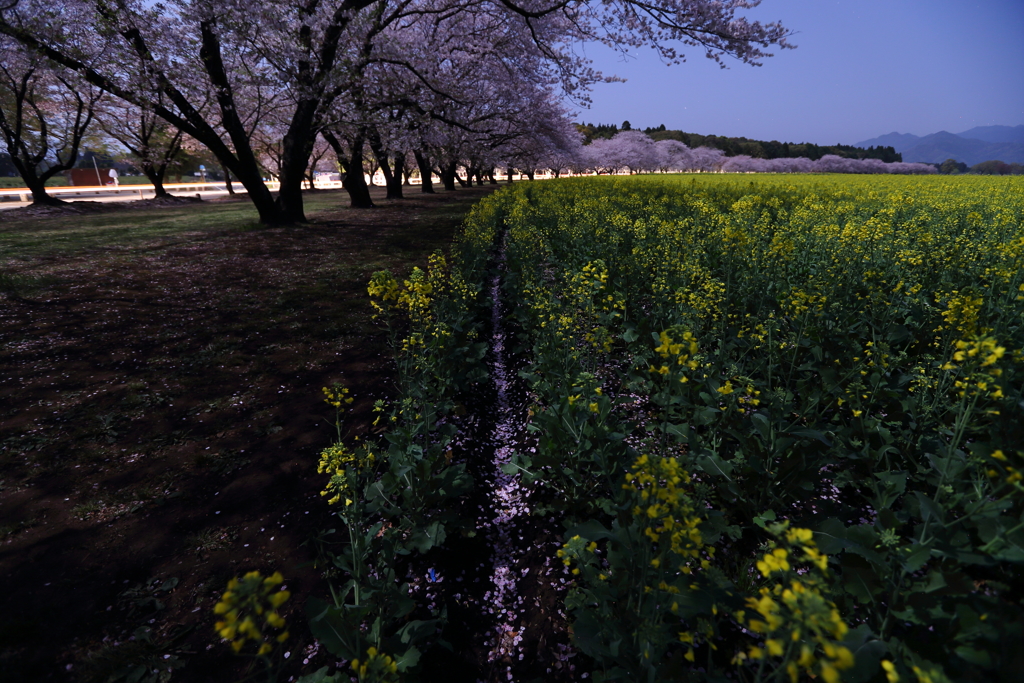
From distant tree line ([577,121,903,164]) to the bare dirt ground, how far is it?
105207mm

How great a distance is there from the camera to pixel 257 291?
9.38 meters

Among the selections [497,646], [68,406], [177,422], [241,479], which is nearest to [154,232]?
[68,406]

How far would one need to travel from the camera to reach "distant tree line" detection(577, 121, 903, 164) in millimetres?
109812

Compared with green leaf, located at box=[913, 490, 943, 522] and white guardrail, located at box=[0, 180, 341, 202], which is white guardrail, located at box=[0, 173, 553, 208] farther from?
green leaf, located at box=[913, 490, 943, 522]

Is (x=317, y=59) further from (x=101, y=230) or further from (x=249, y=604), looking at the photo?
(x=249, y=604)

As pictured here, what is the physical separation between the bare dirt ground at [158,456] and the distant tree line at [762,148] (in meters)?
105

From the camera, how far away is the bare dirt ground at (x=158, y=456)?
8.30 feet

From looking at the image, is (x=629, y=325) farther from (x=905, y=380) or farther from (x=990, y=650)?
(x=990, y=650)

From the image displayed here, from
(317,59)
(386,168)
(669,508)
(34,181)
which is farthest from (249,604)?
(34,181)

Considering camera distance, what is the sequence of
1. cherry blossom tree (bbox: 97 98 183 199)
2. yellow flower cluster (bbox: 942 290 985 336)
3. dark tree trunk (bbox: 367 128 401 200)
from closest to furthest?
yellow flower cluster (bbox: 942 290 985 336)
dark tree trunk (bbox: 367 128 401 200)
cherry blossom tree (bbox: 97 98 183 199)

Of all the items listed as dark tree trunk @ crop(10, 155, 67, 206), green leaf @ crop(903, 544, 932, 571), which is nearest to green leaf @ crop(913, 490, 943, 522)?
green leaf @ crop(903, 544, 932, 571)

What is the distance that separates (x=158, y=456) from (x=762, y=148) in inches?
6163

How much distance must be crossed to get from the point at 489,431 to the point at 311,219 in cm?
1852

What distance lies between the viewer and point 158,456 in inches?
162
